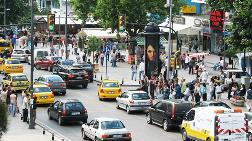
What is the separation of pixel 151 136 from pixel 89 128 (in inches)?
132

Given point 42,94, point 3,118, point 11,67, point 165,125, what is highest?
point 3,118

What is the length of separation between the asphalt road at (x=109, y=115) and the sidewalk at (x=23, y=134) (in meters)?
1.08

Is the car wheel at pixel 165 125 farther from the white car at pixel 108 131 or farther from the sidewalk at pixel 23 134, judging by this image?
the sidewalk at pixel 23 134

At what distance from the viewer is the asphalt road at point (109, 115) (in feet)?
104

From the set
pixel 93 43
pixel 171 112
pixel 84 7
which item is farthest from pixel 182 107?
pixel 84 7

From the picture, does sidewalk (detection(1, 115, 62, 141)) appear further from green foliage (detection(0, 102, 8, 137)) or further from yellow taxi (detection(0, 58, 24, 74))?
yellow taxi (detection(0, 58, 24, 74))

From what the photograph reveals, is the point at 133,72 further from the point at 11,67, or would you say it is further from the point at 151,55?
the point at 11,67

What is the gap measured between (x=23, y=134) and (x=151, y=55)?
21455 millimetres

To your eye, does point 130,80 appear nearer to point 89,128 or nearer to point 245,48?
point 245,48

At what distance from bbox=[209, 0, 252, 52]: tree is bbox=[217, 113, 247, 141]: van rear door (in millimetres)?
11356

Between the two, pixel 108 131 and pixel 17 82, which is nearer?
pixel 108 131

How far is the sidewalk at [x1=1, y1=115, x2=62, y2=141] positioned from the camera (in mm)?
30250

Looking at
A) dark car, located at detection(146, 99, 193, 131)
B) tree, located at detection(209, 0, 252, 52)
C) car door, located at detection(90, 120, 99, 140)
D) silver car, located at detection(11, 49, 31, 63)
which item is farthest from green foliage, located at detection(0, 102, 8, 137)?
silver car, located at detection(11, 49, 31, 63)

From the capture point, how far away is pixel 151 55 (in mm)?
51500
